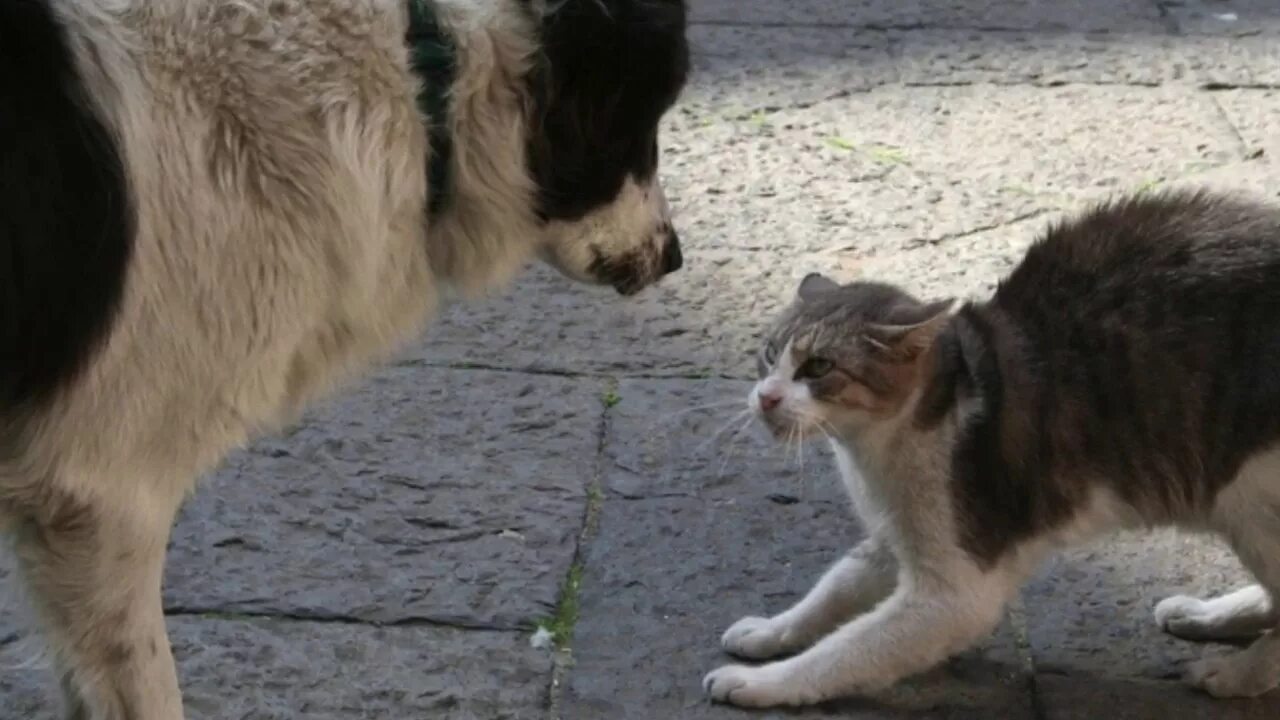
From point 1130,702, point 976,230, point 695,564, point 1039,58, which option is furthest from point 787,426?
point 1039,58

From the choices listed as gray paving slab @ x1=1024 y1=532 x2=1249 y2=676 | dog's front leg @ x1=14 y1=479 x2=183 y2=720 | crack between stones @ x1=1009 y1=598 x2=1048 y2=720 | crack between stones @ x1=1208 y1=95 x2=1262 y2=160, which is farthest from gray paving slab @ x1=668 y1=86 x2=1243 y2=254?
dog's front leg @ x1=14 y1=479 x2=183 y2=720

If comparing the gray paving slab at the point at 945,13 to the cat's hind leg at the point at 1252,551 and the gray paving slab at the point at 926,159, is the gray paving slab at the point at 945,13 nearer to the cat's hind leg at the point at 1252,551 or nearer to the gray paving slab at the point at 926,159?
the gray paving slab at the point at 926,159

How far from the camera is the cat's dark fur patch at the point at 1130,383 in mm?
2631

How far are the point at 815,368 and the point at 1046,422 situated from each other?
0.38 metres

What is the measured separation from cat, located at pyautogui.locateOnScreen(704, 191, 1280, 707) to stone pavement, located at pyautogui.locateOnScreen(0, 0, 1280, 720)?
0.55 ft

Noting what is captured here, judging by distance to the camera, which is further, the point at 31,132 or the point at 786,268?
the point at 786,268

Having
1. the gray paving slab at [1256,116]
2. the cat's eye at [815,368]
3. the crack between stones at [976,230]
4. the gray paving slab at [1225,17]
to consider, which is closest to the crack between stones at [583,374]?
the crack between stones at [976,230]

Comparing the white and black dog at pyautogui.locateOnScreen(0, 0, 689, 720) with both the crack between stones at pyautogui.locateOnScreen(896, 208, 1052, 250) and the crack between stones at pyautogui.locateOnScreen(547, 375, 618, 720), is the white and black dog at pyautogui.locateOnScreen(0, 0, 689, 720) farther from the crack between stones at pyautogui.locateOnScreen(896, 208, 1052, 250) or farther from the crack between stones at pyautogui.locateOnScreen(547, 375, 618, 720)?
the crack between stones at pyautogui.locateOnScreen(896, 208, 1052, 250)

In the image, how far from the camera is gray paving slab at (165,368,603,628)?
3.02 meters

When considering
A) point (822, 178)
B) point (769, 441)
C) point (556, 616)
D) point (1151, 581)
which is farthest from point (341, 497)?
point (822, 178)

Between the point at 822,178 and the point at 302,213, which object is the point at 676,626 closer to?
the point at 302,213

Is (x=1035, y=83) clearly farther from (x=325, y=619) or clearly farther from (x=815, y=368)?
(x=325, y=619)

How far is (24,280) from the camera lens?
6.61 feet

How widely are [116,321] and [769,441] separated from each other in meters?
1.69
